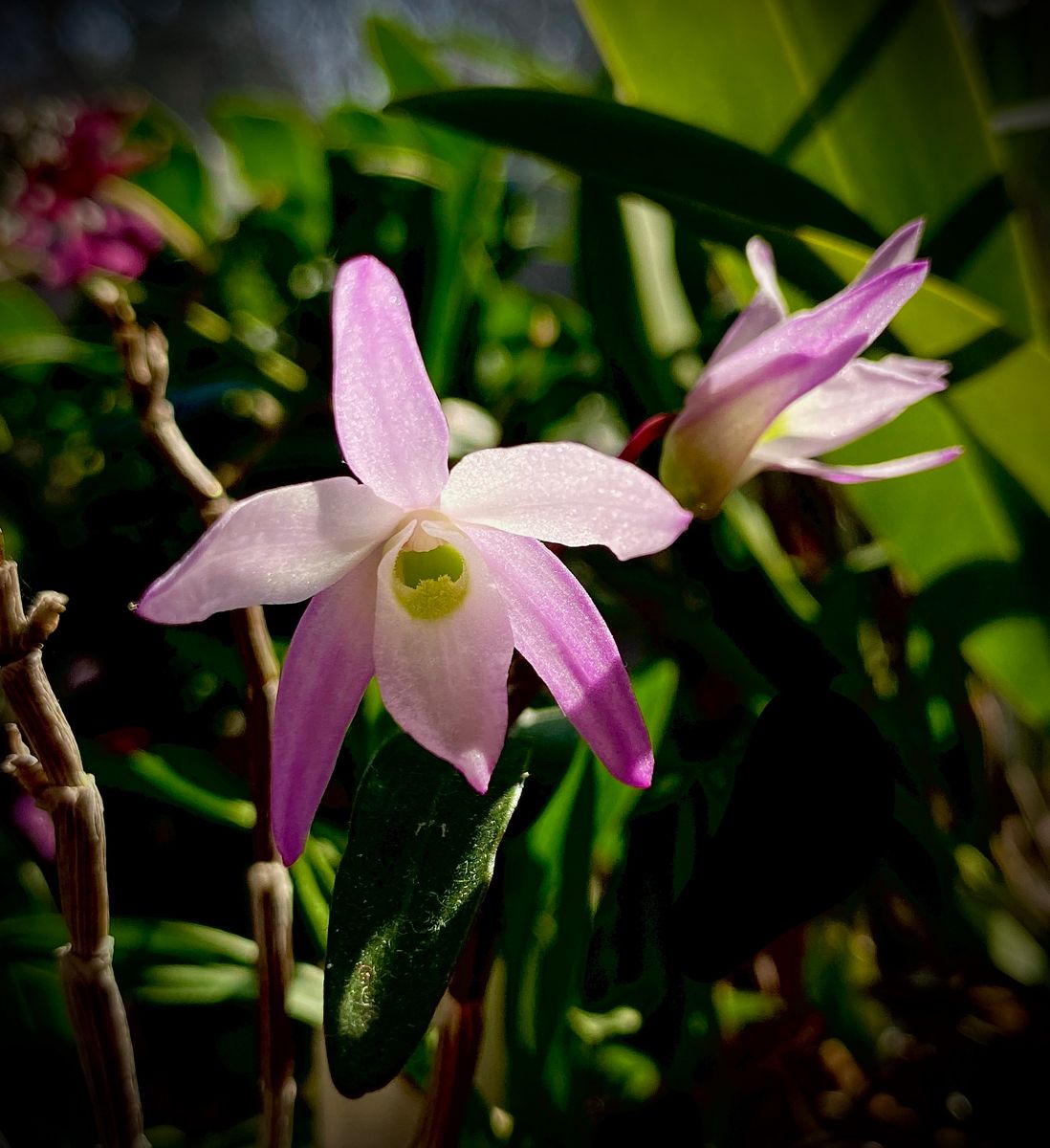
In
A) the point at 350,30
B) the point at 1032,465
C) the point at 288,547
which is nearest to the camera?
the point at 288,547

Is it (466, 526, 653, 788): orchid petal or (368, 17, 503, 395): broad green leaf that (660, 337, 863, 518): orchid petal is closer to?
(466, 526, 653, 788): orchid petal

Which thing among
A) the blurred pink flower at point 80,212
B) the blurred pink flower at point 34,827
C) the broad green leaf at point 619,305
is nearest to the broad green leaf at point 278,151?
the blurred pink flower at point 80,212

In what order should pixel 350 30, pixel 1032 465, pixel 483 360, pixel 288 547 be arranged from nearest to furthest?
pixel 288 547
pixel 1032 465
pixel 483 360
pixel 350 30

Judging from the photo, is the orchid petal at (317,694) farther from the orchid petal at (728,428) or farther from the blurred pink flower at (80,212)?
the blurred pink flower at (80,212)

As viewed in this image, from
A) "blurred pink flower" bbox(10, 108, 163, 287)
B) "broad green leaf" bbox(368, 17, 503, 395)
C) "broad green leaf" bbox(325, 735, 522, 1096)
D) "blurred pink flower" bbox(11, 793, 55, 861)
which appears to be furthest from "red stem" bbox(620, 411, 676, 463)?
"blurred pink flower" bbox(10, 108, 163, 287)

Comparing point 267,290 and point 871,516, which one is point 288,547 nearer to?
point 871,516

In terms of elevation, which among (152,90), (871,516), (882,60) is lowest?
(152,90)

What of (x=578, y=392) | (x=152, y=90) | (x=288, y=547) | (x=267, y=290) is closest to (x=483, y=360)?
(x=578, y=392)
